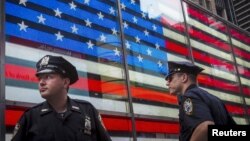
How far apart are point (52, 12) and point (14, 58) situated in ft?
3.40

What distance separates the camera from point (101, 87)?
5.30m

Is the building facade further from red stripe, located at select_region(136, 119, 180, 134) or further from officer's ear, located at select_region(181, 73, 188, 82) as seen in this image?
officer's ear, located at select_region(181, 73, 188, 82)

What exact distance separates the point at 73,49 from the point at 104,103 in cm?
89

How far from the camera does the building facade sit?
4.39 metres

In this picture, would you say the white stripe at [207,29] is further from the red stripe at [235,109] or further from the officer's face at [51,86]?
the officer's face at [51,86]

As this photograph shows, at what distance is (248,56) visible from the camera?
378 inches

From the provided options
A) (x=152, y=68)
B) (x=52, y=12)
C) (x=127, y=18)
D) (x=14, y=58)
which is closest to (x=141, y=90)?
(x=152, y=68)

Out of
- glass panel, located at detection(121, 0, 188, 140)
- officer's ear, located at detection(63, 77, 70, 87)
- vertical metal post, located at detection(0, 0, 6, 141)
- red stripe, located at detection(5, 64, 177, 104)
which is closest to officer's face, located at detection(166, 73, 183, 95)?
officer's ear, located at detection(63, 77, 70, 87)

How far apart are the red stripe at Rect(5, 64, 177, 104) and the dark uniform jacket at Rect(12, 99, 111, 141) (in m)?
0.85

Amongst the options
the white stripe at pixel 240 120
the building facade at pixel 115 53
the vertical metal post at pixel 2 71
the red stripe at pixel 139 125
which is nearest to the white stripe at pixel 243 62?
the building facade at pixel 115 53

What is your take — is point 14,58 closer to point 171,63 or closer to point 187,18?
point 171,63

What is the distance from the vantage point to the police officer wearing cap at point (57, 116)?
3.43m

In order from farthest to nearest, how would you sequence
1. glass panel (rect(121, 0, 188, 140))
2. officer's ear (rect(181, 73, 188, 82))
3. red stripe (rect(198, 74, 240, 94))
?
red stripe (rect(198, 74, 240, 94))
glass panel (rect(121, 0, 188, 140))
officer's ear (rect(181, 73, 188, 82))

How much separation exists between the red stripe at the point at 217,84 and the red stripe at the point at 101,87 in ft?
3.74
